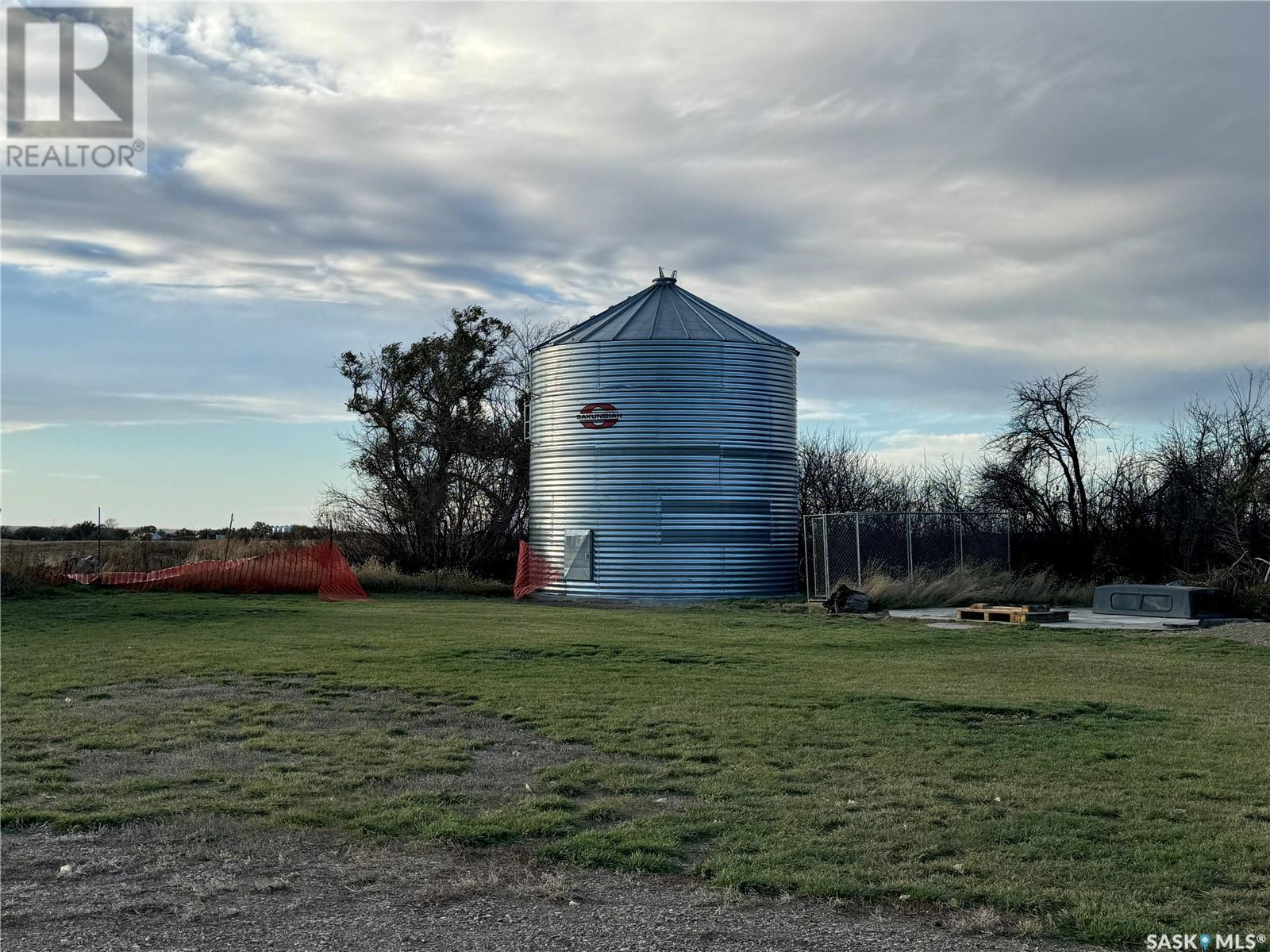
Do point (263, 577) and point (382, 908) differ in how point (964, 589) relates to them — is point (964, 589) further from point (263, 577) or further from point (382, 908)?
point (382, 908)

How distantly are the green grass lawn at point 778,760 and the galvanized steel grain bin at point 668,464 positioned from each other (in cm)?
1054

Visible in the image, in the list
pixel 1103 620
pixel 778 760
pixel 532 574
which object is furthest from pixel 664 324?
pixel 778 760

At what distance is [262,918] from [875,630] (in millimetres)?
14292

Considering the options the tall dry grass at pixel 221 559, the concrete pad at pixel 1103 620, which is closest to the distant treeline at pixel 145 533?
the tall dry grass at pixel 221 559

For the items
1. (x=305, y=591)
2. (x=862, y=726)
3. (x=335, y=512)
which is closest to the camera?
(x=862, y=726)

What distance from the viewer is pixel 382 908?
204 inches

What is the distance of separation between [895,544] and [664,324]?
7.69m

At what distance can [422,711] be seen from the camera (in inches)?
399

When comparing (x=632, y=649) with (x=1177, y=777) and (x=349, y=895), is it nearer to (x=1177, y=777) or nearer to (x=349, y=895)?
(x=1177, y=777)

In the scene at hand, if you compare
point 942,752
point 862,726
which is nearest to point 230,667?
point 862,726

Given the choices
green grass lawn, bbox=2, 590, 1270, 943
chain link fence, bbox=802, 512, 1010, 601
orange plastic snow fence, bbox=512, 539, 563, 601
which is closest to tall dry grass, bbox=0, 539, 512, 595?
orange plastic snow fence, bbox=512, 539, 563, 601

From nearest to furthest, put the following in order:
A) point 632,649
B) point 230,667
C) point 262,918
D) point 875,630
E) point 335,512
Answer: point 262,918 → point 230,667 → point 632,649 → point 875,630 → point 335,512

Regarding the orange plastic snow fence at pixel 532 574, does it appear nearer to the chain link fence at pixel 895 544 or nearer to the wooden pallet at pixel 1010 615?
the chain link fence at pixel 895 544

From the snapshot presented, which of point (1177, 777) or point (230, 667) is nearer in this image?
point (1177, 777)
